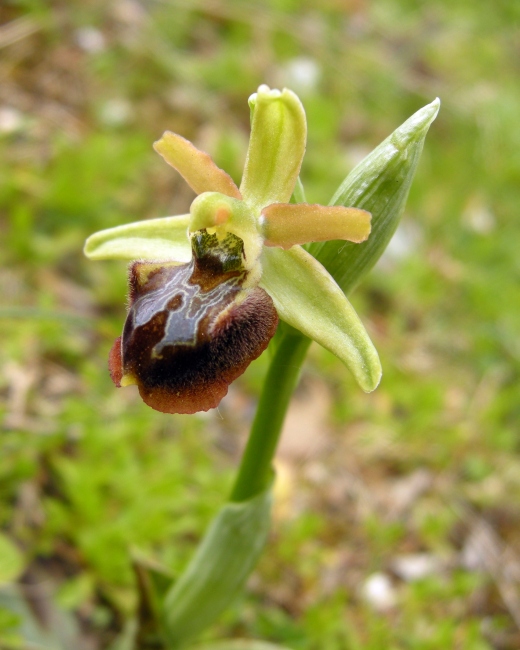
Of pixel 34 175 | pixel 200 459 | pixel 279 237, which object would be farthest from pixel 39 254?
pixel 279 237

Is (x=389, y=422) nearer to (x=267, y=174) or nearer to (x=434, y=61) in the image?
(x=267, y=174)

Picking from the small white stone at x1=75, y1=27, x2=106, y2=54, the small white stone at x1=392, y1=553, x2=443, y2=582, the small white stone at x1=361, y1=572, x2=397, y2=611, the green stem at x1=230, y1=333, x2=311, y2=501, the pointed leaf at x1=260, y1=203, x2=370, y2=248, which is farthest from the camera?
the small white stone at x1=75, y1=27, x2=106, y2=54

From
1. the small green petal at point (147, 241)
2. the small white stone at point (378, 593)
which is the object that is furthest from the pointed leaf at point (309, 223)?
the small white stone at point (378, 593)

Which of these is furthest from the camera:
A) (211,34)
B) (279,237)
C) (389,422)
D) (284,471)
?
(211,34)

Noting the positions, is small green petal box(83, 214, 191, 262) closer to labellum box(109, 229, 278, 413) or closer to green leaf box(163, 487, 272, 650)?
labellum box(109, 229, 278, 413)

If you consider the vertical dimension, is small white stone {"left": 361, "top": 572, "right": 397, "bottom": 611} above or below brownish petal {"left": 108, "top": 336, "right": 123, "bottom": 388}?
below

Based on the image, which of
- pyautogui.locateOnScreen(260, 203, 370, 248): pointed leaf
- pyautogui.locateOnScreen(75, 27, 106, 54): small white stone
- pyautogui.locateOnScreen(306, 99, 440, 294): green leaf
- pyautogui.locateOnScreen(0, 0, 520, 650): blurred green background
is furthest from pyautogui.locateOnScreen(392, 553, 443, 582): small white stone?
pyautogui.locateOnScreen(75, 27, 106, 54): small white stone

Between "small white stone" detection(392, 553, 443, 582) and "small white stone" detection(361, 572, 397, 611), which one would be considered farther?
"small white stone" detection(392, 553, 443, 582)
